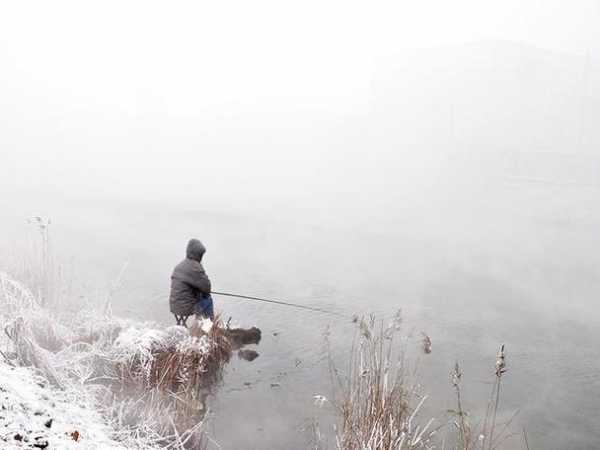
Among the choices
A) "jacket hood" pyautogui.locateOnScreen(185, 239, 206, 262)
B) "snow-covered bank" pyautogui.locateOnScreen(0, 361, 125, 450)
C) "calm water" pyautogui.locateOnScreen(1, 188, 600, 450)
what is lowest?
"calm water" pyautogui.locateOnScreen(1, 188, 600, 450)

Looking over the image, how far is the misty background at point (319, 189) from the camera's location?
10.7m

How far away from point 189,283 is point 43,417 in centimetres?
438

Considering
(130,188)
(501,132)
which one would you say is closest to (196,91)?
(501,132)

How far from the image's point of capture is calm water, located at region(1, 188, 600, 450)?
8016 millimetres

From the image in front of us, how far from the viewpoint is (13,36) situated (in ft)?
231

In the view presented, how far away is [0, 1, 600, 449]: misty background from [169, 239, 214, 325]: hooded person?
4.05ft

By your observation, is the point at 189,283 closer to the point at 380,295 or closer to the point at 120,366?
the point at 120,366

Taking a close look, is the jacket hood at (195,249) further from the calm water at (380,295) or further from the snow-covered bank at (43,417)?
the snow-covered bank at (43,417)

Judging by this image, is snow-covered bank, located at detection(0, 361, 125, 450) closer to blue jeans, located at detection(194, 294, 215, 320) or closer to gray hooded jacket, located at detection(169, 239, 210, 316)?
gray hooded jacket, located at detection(169, 239, 210, 316)

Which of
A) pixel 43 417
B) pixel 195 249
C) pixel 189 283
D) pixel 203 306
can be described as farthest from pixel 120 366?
pixel 43 417

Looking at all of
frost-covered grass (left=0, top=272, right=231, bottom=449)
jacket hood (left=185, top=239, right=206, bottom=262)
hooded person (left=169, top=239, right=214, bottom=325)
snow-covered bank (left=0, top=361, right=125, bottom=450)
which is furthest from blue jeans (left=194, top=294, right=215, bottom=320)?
snow-covered bank (left=0, top=361, right=125, bottom=450)

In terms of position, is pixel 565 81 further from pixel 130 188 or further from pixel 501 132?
pixel 130 188

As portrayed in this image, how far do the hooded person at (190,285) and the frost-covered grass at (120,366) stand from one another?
0.42m

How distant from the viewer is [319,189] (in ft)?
112
